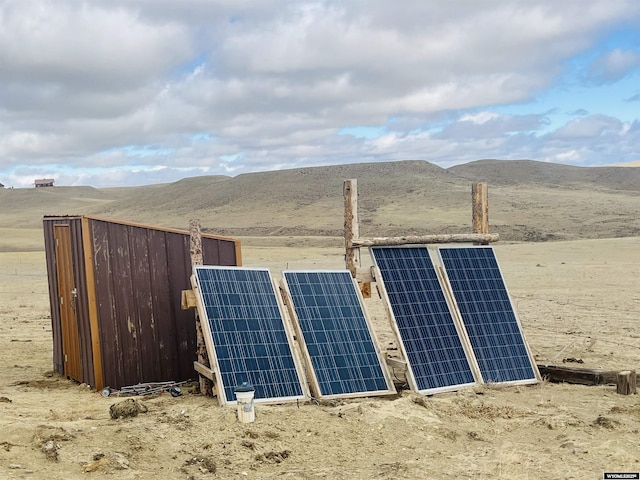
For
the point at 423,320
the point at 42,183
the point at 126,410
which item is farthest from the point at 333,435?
the point at 42,183

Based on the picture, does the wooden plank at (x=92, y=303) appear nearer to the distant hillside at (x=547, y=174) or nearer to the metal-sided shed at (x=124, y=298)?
the metal-sided shed at (x=124, y=298)

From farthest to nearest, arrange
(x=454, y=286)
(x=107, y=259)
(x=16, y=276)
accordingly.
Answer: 1. (x=16, y=276)
2. (x=454, y=286)
3. (x=107, y=259)

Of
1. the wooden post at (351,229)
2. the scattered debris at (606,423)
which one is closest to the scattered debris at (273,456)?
the scattered debris at (606,423)

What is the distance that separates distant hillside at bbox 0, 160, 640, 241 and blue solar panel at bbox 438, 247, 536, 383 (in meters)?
36.8

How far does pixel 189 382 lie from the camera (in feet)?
35.5

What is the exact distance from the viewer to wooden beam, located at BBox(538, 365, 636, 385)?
10.0 meters

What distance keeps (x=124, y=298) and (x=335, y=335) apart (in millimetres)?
3218

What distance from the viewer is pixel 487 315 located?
35.9ft

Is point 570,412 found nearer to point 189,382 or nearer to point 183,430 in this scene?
point 183,430

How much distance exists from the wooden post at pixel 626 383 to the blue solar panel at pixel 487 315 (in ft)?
4.11

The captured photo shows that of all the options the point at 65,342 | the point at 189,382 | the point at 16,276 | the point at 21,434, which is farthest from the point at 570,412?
the point at 16,276

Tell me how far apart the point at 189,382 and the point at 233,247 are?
7.53ft

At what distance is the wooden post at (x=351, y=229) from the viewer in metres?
11.2

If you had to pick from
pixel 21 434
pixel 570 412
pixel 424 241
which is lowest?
pixel 570 412
